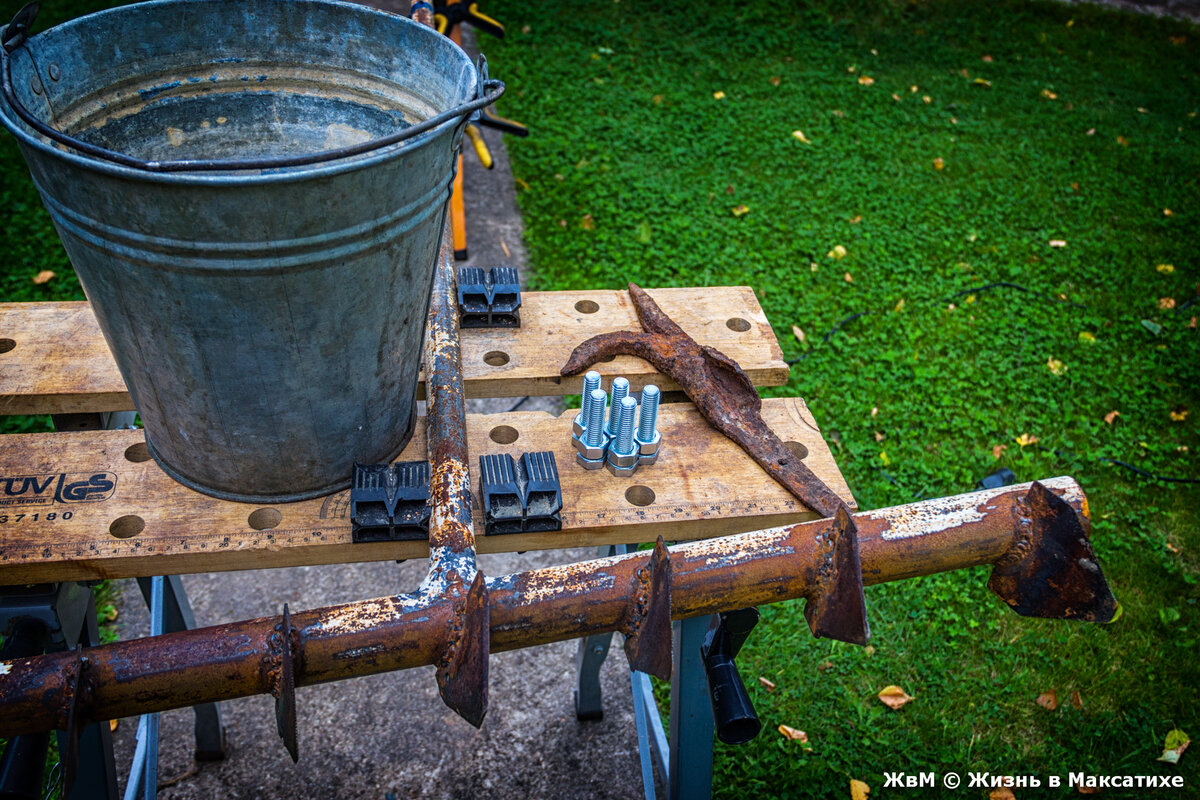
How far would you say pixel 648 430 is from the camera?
1.79 metres

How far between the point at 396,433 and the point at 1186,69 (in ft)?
30.5

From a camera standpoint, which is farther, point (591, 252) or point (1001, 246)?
point (1001, 246)

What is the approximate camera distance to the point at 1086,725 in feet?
9.71

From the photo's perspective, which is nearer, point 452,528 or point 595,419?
point 452,528

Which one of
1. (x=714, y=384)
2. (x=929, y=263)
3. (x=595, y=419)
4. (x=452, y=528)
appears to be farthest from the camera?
(x=929, y=263)

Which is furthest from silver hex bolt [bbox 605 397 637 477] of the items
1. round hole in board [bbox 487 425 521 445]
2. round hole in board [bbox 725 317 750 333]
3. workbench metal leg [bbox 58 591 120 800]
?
workbench metal leg [bbox 58 591 120 800]

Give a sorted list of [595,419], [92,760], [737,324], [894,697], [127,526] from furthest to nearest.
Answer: [894,697] < [737,324] < [92,760] < [595,419] < [127,526]

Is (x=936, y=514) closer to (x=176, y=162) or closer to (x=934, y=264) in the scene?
(x=176, y=162)

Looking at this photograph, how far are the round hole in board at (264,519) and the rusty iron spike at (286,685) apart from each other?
435 mm

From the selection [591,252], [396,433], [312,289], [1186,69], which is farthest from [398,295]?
[1186,69]

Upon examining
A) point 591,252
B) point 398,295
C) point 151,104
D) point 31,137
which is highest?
point 31,137

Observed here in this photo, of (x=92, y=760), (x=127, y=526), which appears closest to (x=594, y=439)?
(x=127, y=526)

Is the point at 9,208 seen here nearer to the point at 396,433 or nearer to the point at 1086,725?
the point at 396,433

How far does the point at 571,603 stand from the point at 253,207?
81cm
